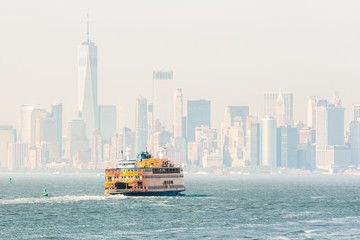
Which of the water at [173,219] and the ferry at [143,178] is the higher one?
the ferry at [143,178]

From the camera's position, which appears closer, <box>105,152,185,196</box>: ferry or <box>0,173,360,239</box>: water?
<box>0,173,360,239</box>: water

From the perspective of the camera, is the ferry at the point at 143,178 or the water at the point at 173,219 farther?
the ferry at the point at 143,178

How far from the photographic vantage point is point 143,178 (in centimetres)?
17075

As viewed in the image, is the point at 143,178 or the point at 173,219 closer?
the point at 173,219

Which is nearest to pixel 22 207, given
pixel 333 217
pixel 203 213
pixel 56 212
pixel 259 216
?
pixel 56 212

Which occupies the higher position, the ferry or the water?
the ferry

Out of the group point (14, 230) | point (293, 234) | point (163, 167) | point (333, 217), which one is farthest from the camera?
point (163, 167)

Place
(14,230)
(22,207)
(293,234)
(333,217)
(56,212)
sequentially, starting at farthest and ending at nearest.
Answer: (22,207) < (56,212) < (333,217) < (14,230) < (293,234)

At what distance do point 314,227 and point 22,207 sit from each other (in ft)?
207

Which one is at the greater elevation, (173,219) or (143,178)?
(143,178)

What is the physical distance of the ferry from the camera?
561 feet

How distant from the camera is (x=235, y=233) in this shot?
111125 mm

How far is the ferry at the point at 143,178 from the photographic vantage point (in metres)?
171

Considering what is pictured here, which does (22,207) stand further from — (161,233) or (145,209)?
(161,233)
